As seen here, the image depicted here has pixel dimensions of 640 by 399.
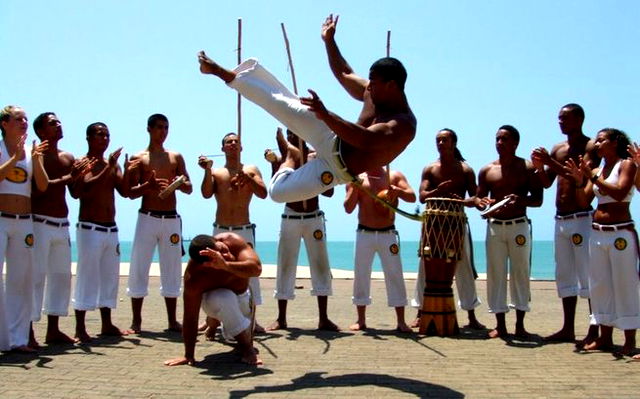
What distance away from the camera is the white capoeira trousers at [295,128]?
6168 millimetres

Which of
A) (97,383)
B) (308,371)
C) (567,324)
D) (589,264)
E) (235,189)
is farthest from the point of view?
(235,189)

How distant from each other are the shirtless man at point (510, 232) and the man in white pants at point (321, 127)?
118 inches

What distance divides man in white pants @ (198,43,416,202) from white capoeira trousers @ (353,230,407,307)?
10.2ft

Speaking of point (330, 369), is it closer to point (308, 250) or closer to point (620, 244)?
point (308, 250)

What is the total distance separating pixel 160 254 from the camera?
30.0ft

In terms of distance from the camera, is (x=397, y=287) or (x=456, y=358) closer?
(x=456, y=358)

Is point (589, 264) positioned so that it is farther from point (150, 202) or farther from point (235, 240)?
point (150, 202)

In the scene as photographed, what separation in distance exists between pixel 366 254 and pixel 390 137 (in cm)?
354

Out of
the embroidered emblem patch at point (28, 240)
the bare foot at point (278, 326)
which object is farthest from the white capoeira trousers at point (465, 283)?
the embroidered emblem patch at point (28, 240)

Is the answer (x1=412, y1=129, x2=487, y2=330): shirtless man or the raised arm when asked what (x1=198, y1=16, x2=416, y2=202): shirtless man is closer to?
the raised arm

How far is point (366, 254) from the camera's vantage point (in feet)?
30.7

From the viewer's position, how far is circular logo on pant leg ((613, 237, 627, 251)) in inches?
290

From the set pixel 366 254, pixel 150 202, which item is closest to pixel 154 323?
pixel 150 202

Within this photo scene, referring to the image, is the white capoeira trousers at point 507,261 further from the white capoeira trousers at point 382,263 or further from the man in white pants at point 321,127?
the man in white pants at point 321,127
